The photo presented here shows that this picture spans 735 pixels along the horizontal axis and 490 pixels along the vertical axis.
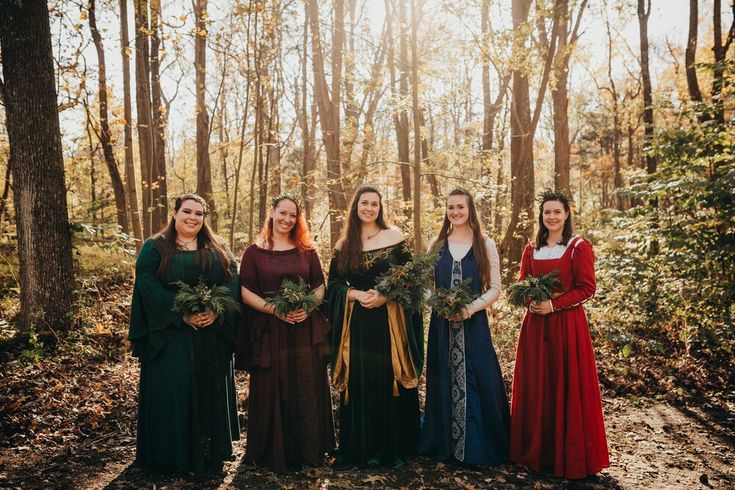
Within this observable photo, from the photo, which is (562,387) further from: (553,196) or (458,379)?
(553,196)

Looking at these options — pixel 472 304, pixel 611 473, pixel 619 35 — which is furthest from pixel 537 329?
pixel 619 35

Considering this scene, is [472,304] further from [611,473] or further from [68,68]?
[68,68]

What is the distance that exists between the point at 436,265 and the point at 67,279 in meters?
5.77

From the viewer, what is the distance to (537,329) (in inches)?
165

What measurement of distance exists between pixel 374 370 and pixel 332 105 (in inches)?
332

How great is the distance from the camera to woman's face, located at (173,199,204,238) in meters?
4.13

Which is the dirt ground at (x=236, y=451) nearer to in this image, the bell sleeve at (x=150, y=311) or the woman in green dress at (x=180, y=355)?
the woman in green dress at (x=180, y=355)

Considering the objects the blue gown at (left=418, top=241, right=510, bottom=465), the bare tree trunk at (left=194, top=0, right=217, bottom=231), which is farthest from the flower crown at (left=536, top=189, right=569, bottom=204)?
the bare tree trunk at (left=194, top=0, right=217, bottom=231)

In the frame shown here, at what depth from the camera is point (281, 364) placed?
4.18 meters

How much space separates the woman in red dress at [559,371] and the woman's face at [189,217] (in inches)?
118

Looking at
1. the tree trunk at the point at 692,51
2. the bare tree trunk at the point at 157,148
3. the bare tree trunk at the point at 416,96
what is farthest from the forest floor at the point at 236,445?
the tree trunk at the point at 692,51

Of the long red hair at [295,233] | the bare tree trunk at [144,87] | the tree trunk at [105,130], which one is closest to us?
the long red hair at [295,233]

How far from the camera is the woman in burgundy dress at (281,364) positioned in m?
4.16

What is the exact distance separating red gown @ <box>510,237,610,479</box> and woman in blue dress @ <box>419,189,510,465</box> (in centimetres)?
23
